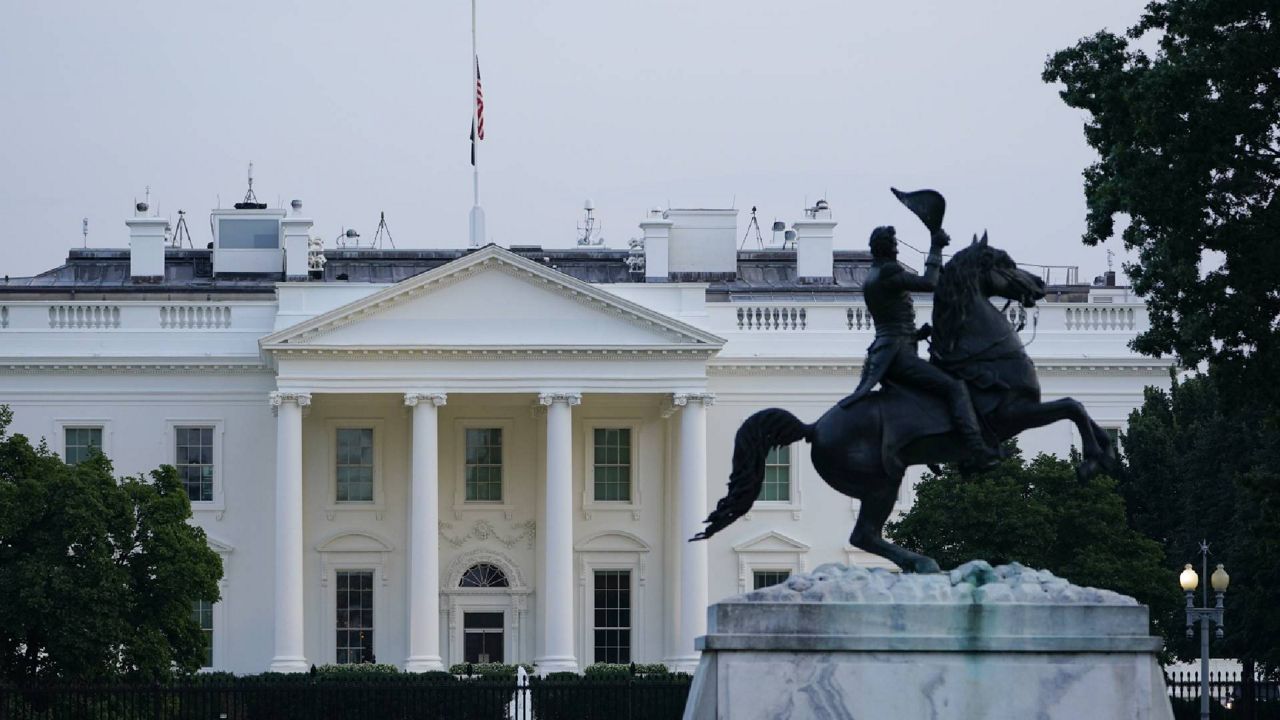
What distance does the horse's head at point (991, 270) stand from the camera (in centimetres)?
1767

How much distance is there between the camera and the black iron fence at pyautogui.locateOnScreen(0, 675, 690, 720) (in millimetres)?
37031

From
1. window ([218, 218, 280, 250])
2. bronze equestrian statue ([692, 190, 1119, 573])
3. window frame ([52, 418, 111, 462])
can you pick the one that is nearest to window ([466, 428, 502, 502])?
window frame ([52, 418, 111, 462])

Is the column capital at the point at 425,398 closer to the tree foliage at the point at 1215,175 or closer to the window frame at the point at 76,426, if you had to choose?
the window frame at the point at 76,426

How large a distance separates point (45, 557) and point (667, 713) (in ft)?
40.7

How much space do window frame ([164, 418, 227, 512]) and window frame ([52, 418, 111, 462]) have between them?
138 centimetres

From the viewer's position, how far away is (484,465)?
6328 centimetres

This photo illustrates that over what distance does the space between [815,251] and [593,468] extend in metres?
10.9

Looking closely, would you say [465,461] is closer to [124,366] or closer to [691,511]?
[691,511]

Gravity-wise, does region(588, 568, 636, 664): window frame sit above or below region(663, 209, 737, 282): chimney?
below

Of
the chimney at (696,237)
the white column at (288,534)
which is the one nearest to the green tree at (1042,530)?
the white column at (288,534)

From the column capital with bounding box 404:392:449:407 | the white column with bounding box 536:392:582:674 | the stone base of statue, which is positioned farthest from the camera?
the column capital with bounding box 404:392:449:407

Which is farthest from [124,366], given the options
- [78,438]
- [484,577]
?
[484,577]

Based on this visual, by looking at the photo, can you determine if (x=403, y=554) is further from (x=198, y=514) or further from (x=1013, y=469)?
(x=1013, y=469)

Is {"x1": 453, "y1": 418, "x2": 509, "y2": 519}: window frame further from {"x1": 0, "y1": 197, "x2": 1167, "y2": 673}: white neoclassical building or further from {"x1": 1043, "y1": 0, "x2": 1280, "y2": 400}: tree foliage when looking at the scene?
{"x1": 1043, "y1": 0, "x2": 1280, "y2": 400}: tree foliage
